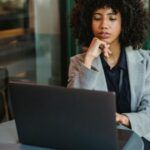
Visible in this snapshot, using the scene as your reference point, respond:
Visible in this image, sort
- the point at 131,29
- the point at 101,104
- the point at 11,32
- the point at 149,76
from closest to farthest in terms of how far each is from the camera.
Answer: the point at 101,104
the point at 149,76
the point at 131,29
the point at 11,32

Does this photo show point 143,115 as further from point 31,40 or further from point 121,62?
point 31,40

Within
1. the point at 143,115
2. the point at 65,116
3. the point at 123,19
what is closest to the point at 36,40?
the point at 123,19

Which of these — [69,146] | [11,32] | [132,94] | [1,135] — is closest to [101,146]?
[69,146]

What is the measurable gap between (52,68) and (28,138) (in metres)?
2.62

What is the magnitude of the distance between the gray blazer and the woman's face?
0.12 metres

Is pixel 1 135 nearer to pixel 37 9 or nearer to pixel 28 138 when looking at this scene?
pixel 28 138

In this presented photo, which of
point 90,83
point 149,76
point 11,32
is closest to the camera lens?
point 90,83

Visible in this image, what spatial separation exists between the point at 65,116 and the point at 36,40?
2.63 m

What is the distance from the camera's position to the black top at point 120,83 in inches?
76.7

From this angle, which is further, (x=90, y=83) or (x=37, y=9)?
(x=37, y=9)

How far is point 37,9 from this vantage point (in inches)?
149

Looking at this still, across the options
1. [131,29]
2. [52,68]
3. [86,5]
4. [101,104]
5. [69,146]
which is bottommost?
[52,68]

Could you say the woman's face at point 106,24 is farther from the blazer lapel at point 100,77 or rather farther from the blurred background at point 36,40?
the blurred background at point 36,40

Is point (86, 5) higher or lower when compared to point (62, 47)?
higher
